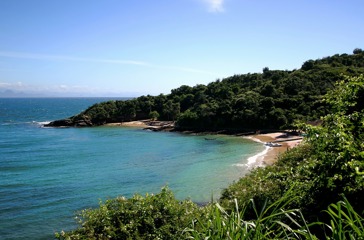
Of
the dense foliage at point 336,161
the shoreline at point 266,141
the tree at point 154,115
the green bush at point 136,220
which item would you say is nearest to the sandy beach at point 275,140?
the shoreline at point 266,141

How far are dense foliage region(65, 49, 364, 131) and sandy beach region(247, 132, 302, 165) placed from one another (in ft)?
11.8

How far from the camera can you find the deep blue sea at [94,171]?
77.8 ft

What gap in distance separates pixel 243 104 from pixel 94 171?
133 ft

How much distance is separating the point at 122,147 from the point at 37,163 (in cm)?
1489

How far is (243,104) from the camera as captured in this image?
68.7 m

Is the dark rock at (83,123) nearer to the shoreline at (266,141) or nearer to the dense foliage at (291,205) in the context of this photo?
the shoreline at (266,141)

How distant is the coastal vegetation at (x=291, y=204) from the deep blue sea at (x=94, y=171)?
30.9ft

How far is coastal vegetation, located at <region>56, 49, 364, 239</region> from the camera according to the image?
2.86m

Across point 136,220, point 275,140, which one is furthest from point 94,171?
point 275,140

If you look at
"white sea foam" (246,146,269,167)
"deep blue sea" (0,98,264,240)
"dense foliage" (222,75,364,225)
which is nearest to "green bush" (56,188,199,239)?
"dense foliage" (222,75,364,225)

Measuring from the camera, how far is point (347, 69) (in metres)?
79.4

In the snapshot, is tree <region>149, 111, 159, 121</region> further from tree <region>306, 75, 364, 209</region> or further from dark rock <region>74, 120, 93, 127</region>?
tree <region>306, 75, 364, 209</region>

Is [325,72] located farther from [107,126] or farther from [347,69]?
[107,126]

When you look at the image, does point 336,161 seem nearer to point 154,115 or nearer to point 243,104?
point 243,104
